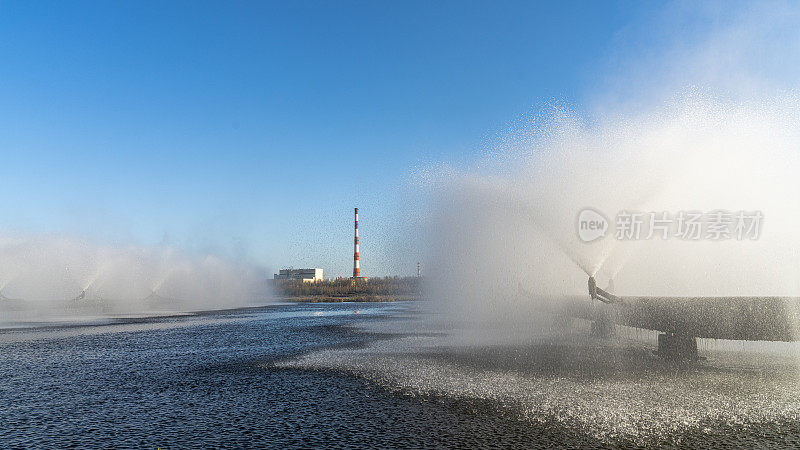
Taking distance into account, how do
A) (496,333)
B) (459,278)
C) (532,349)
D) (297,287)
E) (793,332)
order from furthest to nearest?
(297,287)
(459,278)
(496,333)
(532,349)
(793,332)

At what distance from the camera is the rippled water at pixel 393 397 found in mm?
7453

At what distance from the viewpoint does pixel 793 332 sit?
12664 millimetres

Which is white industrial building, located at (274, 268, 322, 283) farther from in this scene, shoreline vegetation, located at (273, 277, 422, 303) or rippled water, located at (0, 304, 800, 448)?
rippled water, located at (0, 304, 800, 448)

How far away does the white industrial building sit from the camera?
163 m

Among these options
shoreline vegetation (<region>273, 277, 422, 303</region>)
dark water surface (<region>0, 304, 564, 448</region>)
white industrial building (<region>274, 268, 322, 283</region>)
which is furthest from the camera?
white industrial building (<region>274, 268, 322, 283</region>)

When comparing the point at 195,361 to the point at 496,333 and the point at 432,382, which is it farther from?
the point at 496,333

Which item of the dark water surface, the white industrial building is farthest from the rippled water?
the white industrial building

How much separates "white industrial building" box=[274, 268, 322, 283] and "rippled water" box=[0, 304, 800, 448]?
146m

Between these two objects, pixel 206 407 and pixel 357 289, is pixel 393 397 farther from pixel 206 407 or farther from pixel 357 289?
pixel 357 289

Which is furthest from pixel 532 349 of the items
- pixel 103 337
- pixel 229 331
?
pixel 103 337

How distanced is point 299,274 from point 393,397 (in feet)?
521

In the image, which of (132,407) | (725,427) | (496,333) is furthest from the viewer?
(496,333)

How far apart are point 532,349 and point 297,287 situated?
98.7 m

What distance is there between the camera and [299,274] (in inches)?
6496
